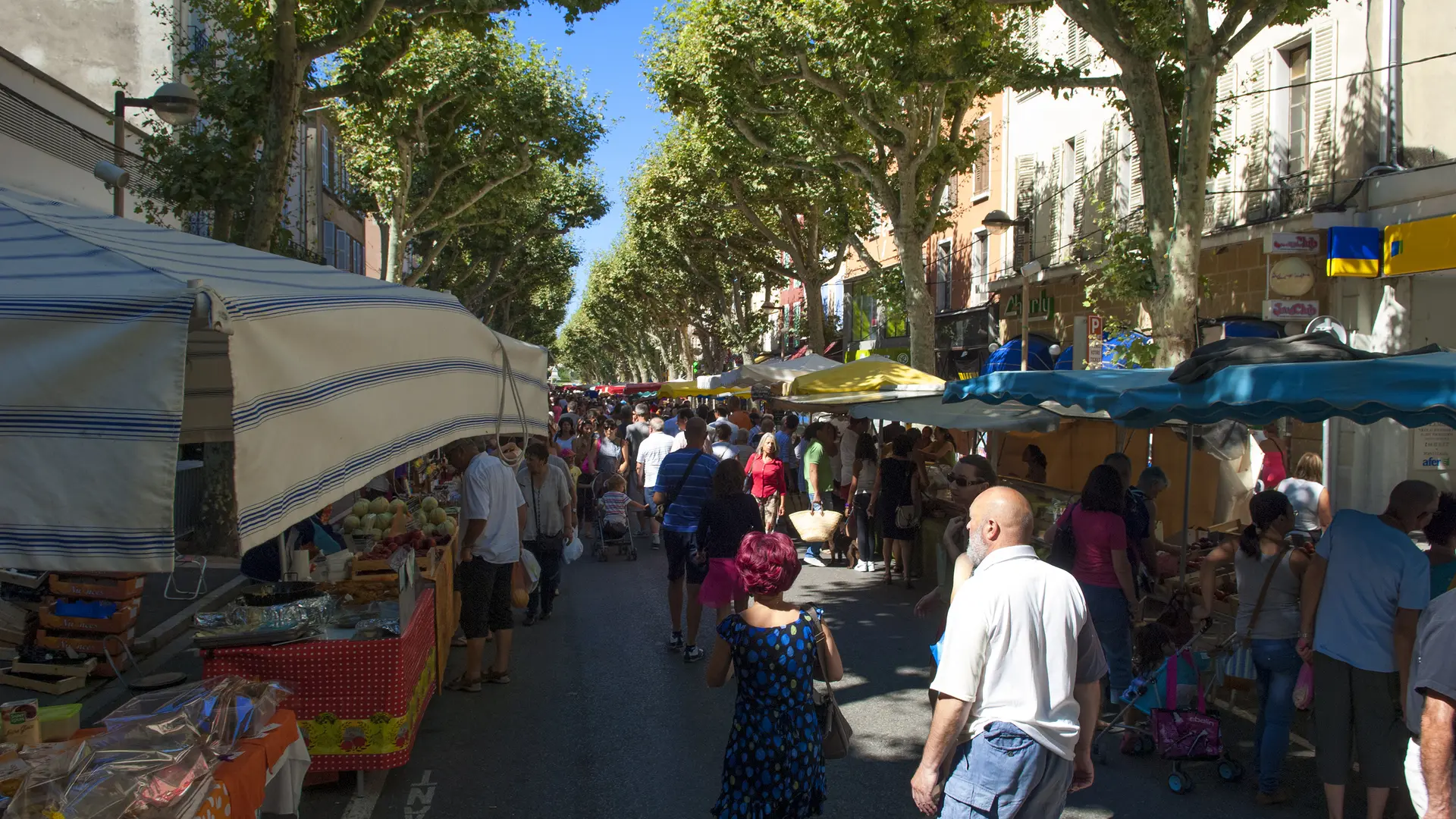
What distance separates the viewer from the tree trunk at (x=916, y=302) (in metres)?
19.6

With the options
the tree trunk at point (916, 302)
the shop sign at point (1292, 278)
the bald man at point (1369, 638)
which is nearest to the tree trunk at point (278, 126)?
the bald man at point (1369, 638)

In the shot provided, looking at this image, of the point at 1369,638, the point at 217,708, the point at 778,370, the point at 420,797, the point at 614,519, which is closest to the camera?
the point at 217,708

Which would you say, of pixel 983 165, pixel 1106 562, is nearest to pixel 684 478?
pixel 1106 562

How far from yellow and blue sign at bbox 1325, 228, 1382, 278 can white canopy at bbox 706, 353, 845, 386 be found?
6635 mm

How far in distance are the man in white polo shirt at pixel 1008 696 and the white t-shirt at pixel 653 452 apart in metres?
8.91

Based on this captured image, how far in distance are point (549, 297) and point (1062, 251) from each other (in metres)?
48.0

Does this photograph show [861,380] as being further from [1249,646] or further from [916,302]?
[1249,646]

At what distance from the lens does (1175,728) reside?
18.6 feet

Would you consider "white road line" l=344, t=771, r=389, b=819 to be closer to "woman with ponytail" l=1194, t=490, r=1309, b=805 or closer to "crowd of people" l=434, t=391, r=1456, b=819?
"crowd of people" l=434, t=391, r=1456, b=819

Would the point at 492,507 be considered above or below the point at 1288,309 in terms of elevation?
below

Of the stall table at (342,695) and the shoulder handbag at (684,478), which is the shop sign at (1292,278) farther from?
the stall table at (342,695)

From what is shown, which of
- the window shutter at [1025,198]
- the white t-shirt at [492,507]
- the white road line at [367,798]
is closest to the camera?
the white road line at [367,798]

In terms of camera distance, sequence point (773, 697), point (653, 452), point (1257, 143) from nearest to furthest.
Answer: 1. point (773, 697)
2. point (653, 452)
3. point (1257, 143)

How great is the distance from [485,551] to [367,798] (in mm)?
1993
